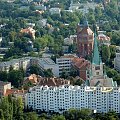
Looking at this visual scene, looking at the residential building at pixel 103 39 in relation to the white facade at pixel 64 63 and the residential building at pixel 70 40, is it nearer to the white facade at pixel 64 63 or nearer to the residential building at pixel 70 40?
the residential building at pixel 70 40

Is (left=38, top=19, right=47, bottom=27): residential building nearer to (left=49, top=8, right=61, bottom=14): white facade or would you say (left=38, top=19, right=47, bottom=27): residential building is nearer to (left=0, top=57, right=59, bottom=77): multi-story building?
(left=49, top=8, right=61, bottom=14): white facade

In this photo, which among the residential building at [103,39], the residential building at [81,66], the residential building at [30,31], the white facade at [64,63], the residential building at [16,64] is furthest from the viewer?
the residential building at [30,31]

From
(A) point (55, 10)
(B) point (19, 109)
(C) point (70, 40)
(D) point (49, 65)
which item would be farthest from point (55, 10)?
(B) point (19, 109)

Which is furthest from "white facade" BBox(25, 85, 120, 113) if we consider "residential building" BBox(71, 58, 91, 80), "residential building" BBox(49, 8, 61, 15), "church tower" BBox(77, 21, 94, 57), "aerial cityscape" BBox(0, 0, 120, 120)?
"residential building" BBox(49, 8, 61, 15)

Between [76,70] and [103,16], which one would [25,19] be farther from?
[76,70]

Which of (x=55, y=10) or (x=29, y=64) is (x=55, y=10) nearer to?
(x=55, y=10)

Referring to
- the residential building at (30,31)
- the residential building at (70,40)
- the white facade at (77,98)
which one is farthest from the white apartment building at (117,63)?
the residential building at (30,31)

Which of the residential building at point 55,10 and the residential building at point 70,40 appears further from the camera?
the residential building at point 55,10
